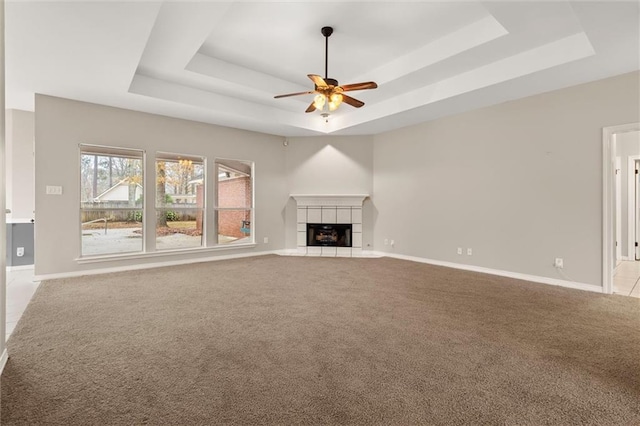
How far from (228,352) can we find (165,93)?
426 centimetres

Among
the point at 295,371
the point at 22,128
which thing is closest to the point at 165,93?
the point at 22,128

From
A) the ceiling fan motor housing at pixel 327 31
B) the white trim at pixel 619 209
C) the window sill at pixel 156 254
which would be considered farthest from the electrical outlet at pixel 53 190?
the white trim at pixel 619 209

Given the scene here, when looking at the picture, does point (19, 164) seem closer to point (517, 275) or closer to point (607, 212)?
point (517, 275)

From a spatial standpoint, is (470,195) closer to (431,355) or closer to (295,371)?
(431,355)

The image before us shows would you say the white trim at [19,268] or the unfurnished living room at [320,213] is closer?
the unfurnished living room at [320,213]

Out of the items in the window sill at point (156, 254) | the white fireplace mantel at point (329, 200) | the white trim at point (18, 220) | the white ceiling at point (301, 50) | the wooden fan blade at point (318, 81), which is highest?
the white ceiling at point (301, 50)

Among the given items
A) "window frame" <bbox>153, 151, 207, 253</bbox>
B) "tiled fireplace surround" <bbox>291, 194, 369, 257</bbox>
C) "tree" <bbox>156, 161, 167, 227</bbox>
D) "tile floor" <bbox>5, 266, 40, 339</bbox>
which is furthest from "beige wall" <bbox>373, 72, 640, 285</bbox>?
"tile floor" <bbox>5, 266, 40, 339</bbox>

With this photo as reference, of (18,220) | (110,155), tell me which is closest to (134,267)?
(110,155)

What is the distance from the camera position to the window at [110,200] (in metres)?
5.07

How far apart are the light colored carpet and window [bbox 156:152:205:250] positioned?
197 cm

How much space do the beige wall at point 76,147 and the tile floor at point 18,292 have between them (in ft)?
1.00

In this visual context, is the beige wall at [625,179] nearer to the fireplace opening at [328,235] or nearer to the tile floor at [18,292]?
the fireplace opening at [328,235]

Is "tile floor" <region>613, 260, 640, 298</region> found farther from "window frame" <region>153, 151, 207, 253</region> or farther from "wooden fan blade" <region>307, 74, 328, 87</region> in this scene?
"window frame" <region>153, 151, 207, 253</region>

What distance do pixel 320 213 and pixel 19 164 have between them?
228 inches
